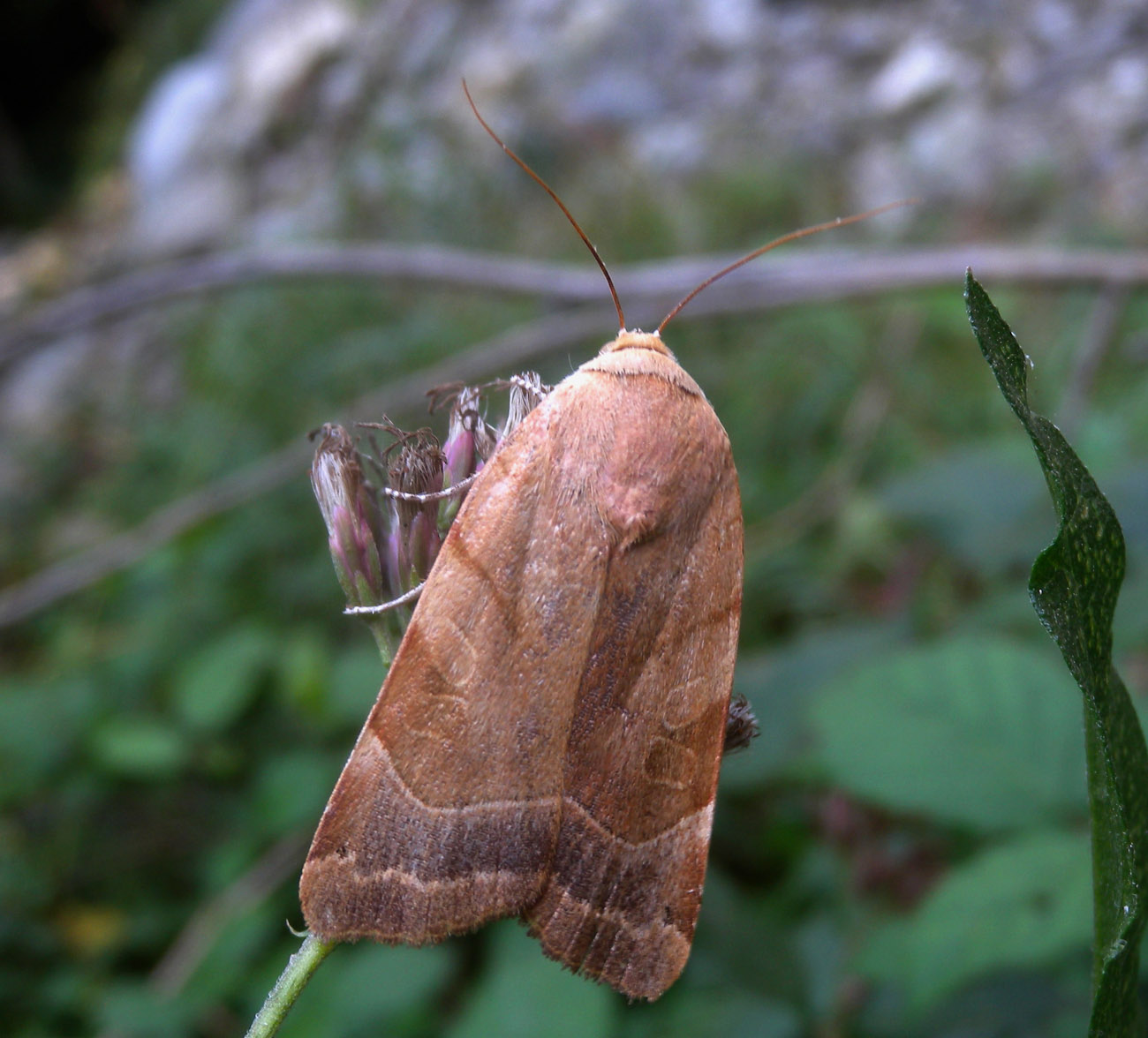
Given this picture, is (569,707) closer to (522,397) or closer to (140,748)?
(522,397)

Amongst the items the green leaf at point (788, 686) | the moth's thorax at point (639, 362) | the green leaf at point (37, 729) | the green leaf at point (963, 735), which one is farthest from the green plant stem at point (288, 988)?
the green leaf at point (37, 729)

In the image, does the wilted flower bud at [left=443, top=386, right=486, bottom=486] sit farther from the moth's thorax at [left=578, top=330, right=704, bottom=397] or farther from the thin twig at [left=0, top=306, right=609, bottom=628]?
the thin twig at [left=0, top=306, right=609, bottom=628]

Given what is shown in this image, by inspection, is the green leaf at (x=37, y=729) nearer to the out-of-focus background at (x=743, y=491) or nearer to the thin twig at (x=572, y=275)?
the out-of-focus background at (x=743, y=491)

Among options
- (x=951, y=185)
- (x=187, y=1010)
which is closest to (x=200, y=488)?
(x=187, y=1010)

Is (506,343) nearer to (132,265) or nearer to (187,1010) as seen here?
(187,1010)

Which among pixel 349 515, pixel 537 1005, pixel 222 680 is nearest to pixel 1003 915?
pixel 537 1005
